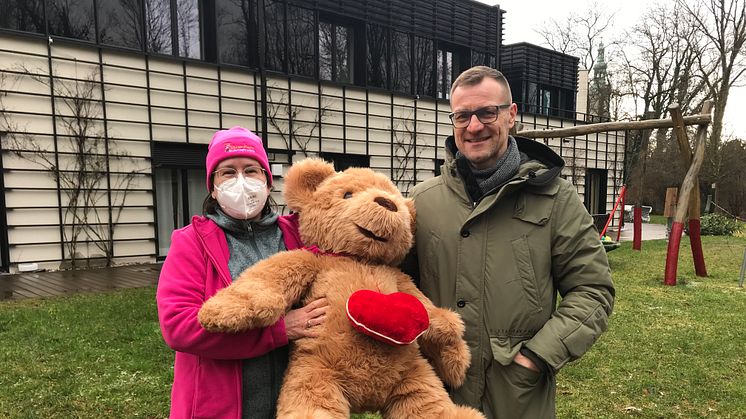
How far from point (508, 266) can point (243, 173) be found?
1.24 metres

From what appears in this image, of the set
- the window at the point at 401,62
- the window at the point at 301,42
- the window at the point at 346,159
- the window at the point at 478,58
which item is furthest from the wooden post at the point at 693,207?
the window at the point at 478,58

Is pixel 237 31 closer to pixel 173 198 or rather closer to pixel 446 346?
pixel 173 198

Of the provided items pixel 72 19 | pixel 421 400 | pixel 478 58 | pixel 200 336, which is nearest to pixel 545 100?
pixel 478 58

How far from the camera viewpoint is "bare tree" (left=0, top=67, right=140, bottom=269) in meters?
9.81

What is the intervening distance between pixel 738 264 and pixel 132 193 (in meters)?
14.7

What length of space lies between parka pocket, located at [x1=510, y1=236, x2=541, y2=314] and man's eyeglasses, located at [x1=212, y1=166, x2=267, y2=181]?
1183 millimetres

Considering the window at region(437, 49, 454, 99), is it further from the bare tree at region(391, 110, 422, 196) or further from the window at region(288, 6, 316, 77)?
the window at region(288, 6, 316, 77)

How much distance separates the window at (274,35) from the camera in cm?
1235

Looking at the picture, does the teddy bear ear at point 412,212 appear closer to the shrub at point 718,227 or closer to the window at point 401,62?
the window at point 401,62

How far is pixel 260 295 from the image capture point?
1633 mm

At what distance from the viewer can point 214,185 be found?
2.06 m

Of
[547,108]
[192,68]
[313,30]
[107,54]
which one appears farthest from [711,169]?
[107,54]

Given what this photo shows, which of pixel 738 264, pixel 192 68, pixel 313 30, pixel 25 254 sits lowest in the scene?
pixel 738 264

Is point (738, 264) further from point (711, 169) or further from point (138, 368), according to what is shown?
point (711, 169)
